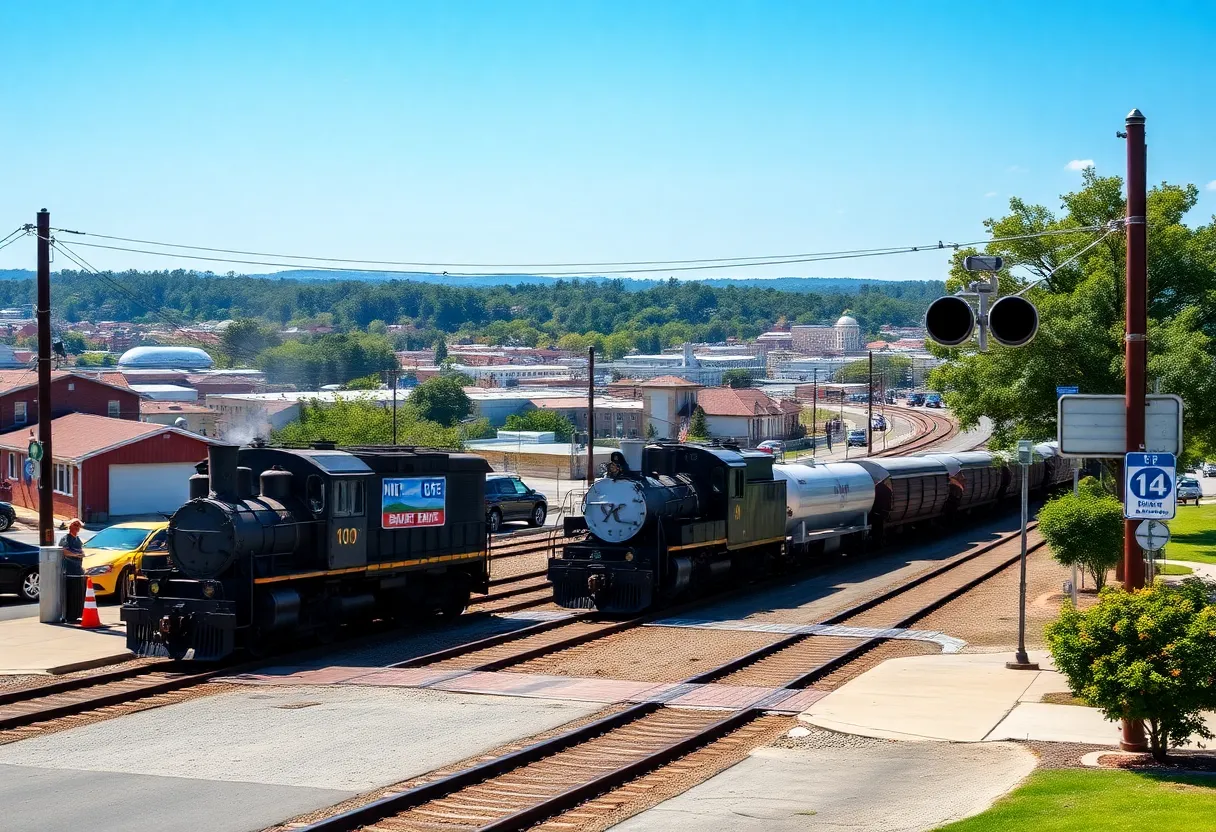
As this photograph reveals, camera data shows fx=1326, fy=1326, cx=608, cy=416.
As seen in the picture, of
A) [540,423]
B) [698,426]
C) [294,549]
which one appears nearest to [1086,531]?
[294,549]

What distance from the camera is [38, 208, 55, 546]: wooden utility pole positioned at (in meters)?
25.8

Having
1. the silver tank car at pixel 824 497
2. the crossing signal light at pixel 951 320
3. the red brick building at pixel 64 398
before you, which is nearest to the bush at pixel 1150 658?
the crossing signal light at pixel 951 320

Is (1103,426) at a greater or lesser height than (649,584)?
greater

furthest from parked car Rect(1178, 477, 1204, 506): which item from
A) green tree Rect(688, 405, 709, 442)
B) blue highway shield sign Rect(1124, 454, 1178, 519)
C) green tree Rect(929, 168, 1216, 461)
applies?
blue highway shield sign Rect(1124, 454, 1178, 519)

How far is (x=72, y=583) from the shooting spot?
76.3 ft

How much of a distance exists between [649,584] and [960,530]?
24.3 meters

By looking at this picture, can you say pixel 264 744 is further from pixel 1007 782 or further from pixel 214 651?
pixel 1007 782

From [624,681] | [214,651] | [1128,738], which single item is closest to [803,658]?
[624,681]

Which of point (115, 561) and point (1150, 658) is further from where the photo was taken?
point (115, 561)

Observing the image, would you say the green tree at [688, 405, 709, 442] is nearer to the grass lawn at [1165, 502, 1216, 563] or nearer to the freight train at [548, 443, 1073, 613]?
the grass lawn at [1165, 502, 1216, 563]

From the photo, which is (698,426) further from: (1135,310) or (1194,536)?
(1135,310)

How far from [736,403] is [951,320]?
108 m

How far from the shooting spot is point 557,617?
25562 mm

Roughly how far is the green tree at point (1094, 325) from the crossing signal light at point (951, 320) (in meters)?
15.1
